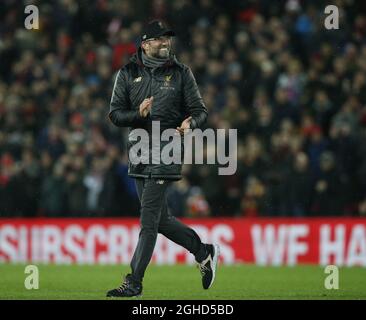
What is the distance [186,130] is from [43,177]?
10020 mm

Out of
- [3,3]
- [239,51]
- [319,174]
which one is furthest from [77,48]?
[319,174]

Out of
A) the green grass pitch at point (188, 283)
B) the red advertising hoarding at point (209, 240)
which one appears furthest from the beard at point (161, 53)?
the red advertising hoarding at point (209, 240)

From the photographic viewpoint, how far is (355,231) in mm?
17156

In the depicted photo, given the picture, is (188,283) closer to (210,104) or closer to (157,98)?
(157,98)

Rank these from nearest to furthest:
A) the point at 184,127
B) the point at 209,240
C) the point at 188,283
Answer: the point at 184,127, the point at 188,283, the point at 209,240

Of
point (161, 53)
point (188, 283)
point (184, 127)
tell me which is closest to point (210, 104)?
point (188, 283)

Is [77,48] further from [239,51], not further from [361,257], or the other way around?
[361,257]

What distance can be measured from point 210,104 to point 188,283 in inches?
300

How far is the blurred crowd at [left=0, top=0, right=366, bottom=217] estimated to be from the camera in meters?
18.4

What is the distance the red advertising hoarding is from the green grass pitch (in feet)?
3.66

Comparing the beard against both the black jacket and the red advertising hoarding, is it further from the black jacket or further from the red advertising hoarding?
the red advertising hoarding

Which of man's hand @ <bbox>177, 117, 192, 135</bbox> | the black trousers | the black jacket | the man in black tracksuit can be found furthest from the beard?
the black trousers

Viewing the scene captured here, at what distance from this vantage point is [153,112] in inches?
414

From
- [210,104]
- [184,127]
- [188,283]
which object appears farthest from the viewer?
[210,104]
